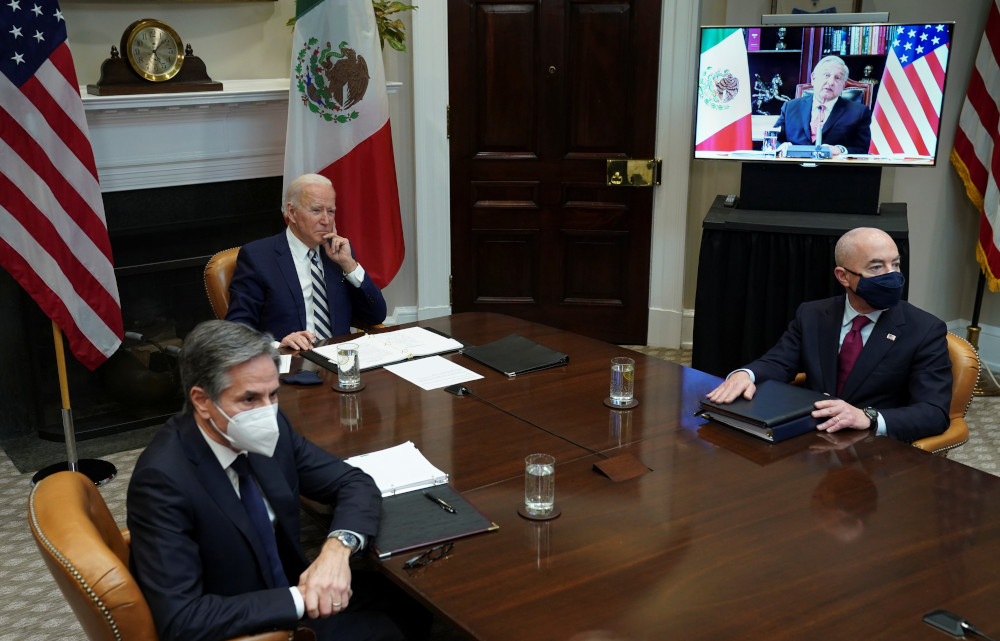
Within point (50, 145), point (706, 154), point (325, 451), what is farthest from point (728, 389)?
point (50, 145)

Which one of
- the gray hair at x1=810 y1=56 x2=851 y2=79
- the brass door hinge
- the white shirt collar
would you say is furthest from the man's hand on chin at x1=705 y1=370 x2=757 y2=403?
the brass door hinge

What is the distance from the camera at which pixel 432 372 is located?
300 cm

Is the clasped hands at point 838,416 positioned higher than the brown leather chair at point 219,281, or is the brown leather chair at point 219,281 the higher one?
the brown leather chair at point 219,281

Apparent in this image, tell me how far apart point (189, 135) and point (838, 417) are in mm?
3175

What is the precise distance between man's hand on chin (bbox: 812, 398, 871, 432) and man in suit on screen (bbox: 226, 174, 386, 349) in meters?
1.84

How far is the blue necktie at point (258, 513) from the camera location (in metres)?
2.02

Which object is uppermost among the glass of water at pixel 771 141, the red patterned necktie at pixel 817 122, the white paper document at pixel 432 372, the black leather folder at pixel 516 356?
the red patterned necktie at pixel 817 122

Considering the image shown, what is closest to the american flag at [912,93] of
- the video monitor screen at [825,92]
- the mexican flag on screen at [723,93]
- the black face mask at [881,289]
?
the video monitor screen at [825,92]

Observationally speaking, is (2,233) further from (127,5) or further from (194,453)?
(194,453)

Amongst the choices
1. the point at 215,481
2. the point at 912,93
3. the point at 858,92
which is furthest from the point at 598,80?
A: the point at 215,481

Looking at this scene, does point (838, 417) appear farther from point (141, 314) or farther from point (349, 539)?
point (141, 314)

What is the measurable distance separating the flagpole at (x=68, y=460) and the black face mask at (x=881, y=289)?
9.61 ft

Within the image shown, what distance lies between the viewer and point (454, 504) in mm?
2109

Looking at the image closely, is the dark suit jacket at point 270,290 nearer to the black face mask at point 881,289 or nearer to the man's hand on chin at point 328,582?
the man's hand on chin at point 328,582
